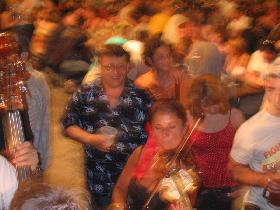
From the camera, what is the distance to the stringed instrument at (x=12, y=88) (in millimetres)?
2059

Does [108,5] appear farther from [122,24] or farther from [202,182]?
[202,182]

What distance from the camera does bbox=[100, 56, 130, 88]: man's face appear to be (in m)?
3.79

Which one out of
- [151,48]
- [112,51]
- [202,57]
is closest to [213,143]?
[112,51]

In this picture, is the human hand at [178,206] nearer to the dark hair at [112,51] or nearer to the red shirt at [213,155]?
the red shirt at [213,155]

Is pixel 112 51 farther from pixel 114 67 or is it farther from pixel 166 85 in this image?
pixel 166 85

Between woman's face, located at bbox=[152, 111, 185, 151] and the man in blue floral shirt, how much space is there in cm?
33

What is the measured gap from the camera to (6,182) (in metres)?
2.28

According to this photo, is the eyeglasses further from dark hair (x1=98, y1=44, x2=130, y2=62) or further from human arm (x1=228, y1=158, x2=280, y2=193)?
human arm (x1=228, y1=158, x2=280, y2=193)

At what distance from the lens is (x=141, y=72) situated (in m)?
5.53

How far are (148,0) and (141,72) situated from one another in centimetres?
452

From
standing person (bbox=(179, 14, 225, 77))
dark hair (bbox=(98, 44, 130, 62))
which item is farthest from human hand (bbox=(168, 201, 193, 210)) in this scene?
standing person (bbox=(179, 14, 225, 77))

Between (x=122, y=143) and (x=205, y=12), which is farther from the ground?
(x=122, y=143)

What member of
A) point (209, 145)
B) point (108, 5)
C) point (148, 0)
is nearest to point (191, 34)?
point (209, 145)

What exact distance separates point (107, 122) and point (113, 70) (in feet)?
1.27
